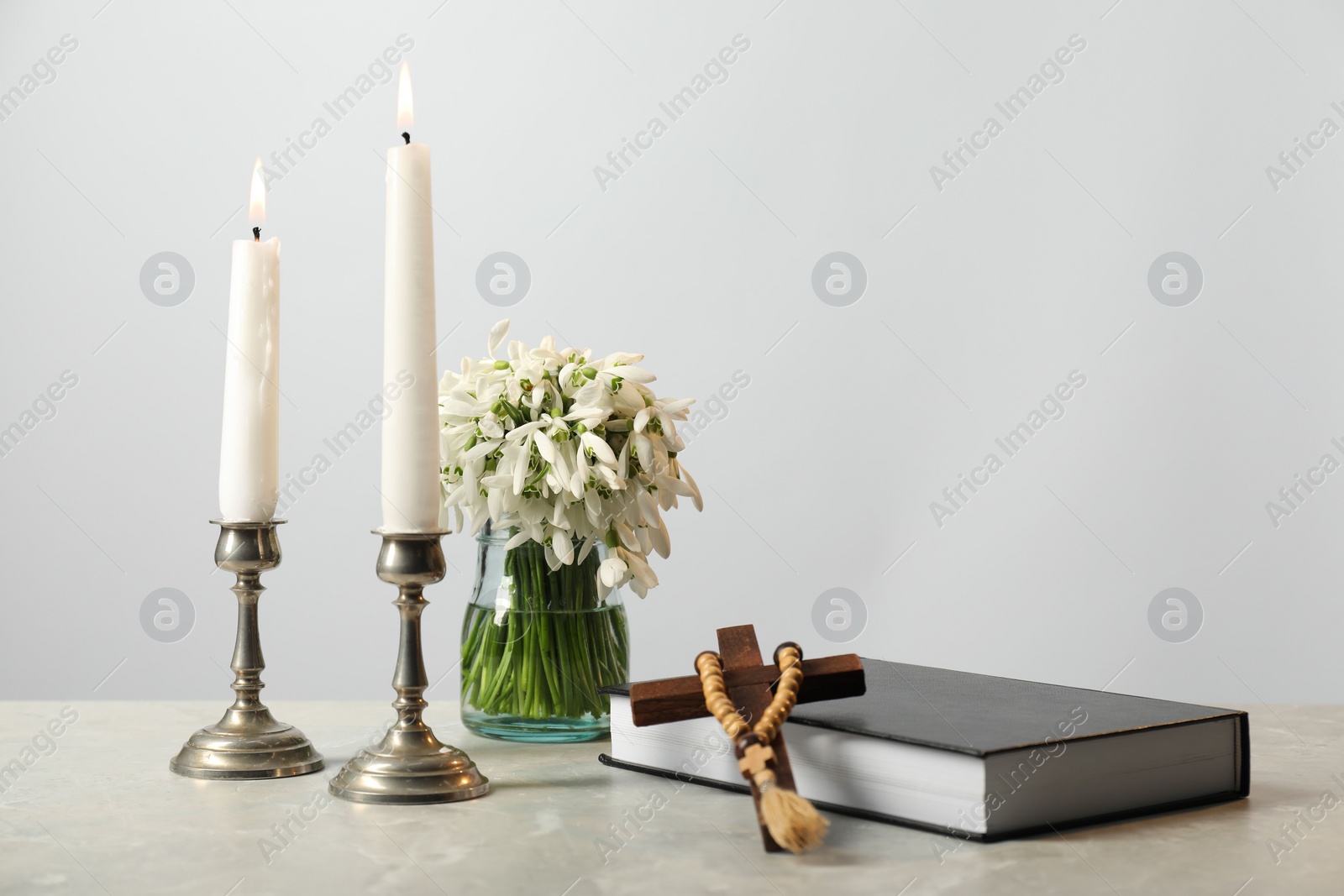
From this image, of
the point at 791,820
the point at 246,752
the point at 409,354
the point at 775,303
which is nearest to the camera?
the point at 791,820

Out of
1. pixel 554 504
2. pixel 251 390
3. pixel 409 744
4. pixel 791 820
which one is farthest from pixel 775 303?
pixel 791 820

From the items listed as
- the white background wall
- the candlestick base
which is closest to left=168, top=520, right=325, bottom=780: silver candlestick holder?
the candlestick base

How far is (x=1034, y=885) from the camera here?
750 millimetres

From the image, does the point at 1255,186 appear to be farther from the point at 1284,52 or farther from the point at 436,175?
the point at 436,175

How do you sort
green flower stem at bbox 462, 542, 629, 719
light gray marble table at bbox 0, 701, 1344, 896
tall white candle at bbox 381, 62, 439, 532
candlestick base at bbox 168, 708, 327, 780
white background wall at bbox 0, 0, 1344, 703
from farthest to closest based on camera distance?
white background wall at bbox 0, 0, 1344, 703, green flower stem at bbox 462, 542, 629, 719, candlestick base at bbox 168, 708, 327, 780, tall white candle at bbox 381, 62, 439, 532, light gray marble table at bbox 0, 701, 1344, 896

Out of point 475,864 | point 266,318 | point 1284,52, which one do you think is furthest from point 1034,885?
point 1284,52

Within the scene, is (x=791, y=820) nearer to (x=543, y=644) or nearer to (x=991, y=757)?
(x=991, y=757)

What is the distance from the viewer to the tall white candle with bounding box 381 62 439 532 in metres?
0.90

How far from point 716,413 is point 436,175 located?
78 cm

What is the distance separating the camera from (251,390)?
1052 millimetres

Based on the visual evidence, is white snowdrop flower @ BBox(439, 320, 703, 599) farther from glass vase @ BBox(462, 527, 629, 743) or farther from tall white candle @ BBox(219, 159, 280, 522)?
tall white candle @ BBox(219, 159, 280, 522)

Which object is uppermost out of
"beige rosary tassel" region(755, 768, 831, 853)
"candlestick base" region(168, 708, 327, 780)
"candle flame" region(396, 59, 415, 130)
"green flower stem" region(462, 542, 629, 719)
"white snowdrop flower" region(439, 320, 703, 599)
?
"candle flame" region(396, 59, 415, 130)

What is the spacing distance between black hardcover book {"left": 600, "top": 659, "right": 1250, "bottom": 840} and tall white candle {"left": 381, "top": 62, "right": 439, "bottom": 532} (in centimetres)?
25

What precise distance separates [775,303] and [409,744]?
5.91 feet
